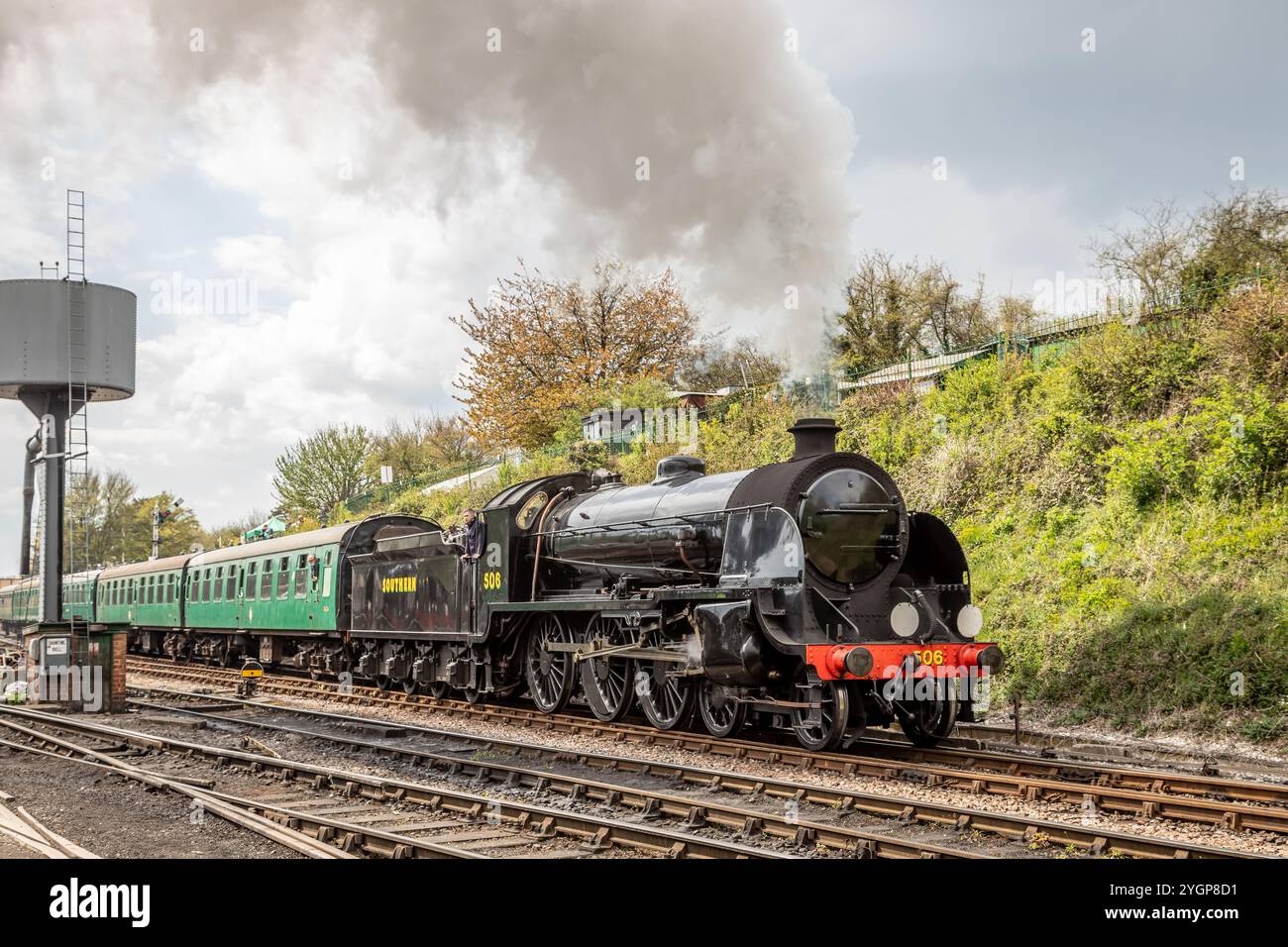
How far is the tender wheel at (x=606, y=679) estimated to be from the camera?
12.4 meters

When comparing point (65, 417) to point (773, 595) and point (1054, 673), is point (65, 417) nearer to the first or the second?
point (773, 595)

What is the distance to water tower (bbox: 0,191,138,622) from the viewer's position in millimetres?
17344

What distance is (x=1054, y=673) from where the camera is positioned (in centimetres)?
1316

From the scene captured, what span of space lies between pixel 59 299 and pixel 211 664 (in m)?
11.8

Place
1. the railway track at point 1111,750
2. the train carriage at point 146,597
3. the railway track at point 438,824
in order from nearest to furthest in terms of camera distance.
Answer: the railway track at point 438,824, the railway track at point 1111,750, the train carriage at point 146,597

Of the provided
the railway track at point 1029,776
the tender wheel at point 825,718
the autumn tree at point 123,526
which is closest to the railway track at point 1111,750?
the railway track at point 1029,776

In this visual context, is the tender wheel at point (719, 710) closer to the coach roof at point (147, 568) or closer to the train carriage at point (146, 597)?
the train carriage at point (146, 597)

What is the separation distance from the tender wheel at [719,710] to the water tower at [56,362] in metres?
11.6

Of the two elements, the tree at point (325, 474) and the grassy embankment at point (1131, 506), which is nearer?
the grassy embankment at point (1131, 506)

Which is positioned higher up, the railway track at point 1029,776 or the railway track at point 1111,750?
the railway track at point 1029,776

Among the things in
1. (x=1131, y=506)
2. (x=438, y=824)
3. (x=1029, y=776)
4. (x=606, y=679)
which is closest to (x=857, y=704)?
(x=1029, y=776)

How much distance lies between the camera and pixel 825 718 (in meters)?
9.99
